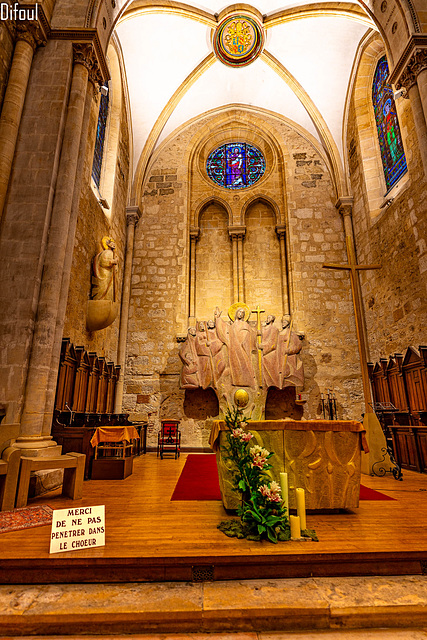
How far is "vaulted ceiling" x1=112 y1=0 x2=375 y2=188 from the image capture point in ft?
31.4

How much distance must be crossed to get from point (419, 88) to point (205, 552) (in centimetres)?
756

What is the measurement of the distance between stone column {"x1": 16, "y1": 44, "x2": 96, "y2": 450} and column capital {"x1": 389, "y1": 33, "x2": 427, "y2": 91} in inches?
209

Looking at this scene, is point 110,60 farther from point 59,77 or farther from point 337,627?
point 337,627

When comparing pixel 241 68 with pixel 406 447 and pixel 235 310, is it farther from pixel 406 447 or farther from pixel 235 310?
pixel 406 447

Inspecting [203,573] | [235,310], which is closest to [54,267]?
[203,573]

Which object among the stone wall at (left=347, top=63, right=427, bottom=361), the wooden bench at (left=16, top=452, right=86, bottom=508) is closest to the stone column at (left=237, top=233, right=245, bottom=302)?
the stone wall at (left=347, top=63, right=427, bottom=361)

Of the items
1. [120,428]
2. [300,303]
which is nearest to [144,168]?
[300,303]

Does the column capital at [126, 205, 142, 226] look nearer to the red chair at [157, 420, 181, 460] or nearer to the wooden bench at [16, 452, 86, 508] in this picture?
the red chair at [157, 420, 181, 460]

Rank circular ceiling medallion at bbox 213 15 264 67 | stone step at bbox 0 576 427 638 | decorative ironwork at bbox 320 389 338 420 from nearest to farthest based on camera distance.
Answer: stone step at bbox 0 576 427 638 < decorative ironwork at bbox 320 389 338 420 < circular ceiling medallion at bbox 213 15 264 67

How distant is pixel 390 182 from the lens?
9.14 metres

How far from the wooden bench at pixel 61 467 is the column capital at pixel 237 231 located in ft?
27.5

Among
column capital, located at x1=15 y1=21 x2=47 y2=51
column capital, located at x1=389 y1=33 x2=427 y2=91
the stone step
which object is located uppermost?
column capital, located at x1=389 y1=33 x2=427 y2=91

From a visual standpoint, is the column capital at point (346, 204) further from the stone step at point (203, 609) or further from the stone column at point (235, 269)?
the stone step at point (203, 609)

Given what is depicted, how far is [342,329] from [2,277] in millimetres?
8192
